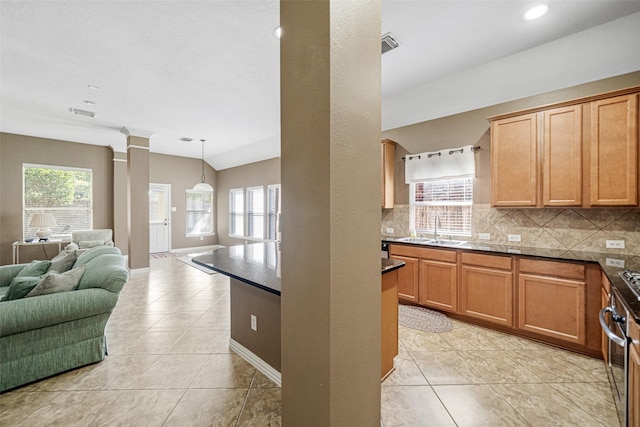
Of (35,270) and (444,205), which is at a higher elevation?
(444,205)

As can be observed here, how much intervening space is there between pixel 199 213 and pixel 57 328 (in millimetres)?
6877

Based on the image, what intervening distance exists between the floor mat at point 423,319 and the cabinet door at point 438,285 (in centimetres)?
10

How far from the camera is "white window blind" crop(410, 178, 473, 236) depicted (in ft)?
11.5

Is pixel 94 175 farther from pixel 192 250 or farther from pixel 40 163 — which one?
pixel 192 250

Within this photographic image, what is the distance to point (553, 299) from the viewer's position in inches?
94.8

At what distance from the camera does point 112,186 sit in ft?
21.5

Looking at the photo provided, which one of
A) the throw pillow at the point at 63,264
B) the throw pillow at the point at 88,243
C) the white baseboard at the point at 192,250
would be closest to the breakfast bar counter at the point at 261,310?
the throw pillow at the point at 63,264

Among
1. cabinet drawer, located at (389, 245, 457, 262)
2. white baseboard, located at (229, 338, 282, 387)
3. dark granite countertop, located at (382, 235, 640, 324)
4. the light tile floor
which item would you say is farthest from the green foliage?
dark granite countertop, located at (382, 235, 640, 324)

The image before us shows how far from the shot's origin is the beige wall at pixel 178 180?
300 inches


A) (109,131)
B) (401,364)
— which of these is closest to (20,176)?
(109,131)

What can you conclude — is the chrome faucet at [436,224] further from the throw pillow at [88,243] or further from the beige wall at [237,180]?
the throw pillow at [88,243]

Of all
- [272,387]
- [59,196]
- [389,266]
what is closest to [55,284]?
[272,387]

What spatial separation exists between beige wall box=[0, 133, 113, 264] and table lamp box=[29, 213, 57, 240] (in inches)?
25.3

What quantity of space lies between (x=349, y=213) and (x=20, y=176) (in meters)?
7.90
